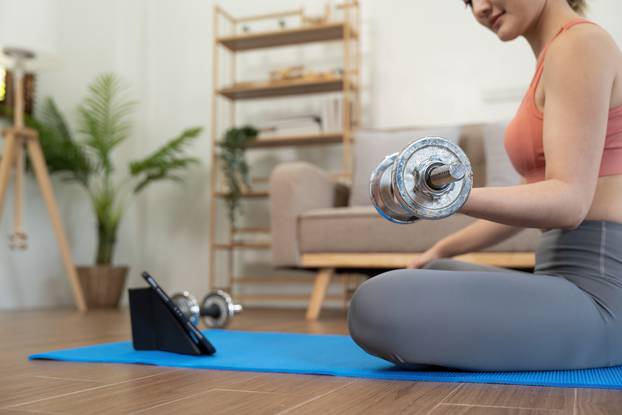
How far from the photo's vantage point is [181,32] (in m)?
4.58

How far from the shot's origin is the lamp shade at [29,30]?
331 centimetres

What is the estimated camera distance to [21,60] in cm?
349

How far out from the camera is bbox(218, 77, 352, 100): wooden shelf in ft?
12.7

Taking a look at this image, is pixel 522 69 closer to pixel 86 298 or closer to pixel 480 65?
pixel 480 65

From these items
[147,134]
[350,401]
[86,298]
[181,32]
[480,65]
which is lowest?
[86,298]

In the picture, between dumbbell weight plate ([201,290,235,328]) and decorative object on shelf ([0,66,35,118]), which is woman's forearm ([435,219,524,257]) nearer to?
dumbbell weight plate ([201,290,235,328])

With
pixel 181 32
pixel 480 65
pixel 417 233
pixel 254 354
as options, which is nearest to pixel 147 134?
pixel 181 32

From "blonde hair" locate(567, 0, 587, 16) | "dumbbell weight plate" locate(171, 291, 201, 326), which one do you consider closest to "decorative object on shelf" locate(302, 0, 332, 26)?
"dumbbell weight plate" locate(171, 291, 201, 326)

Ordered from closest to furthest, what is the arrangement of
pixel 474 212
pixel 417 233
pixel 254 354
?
1. pixel 474 212
2. pixel 254 354
3. pixel 417 233

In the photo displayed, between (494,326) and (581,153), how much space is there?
0.29 meters

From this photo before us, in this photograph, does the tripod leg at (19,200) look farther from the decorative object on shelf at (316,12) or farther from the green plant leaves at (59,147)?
the decorative object on shelf at (316,12)

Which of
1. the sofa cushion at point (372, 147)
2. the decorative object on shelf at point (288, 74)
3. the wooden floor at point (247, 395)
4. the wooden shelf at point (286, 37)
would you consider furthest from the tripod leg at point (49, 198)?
the wooden floor at point (247, 395)

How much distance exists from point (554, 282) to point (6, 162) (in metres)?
2.94

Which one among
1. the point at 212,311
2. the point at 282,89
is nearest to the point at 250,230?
the point at 282,89
